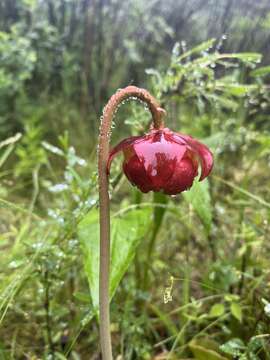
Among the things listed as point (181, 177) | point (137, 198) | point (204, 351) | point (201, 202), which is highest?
point (181, 177)

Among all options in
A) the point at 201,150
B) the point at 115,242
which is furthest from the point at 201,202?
the point at 201,150

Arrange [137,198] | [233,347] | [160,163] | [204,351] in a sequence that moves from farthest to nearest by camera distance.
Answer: [137,198] → [204,351] → [233,347] → [160,163]

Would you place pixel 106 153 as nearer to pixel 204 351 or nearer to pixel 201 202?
pixel 201 202

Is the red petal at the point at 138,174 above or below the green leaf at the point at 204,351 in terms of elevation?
above

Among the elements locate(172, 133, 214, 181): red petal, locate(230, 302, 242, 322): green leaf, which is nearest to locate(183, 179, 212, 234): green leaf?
locate(230, 302, 242, 322): green leaf

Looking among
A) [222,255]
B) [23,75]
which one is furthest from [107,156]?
[23,75]

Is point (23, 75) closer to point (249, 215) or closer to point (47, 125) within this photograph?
point (47, 125)

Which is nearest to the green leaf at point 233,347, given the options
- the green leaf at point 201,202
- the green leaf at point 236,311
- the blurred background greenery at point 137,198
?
the blurred background greenery at point 137,198

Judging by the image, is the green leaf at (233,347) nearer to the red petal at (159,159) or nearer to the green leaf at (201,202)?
the green leaf at (201,202)
